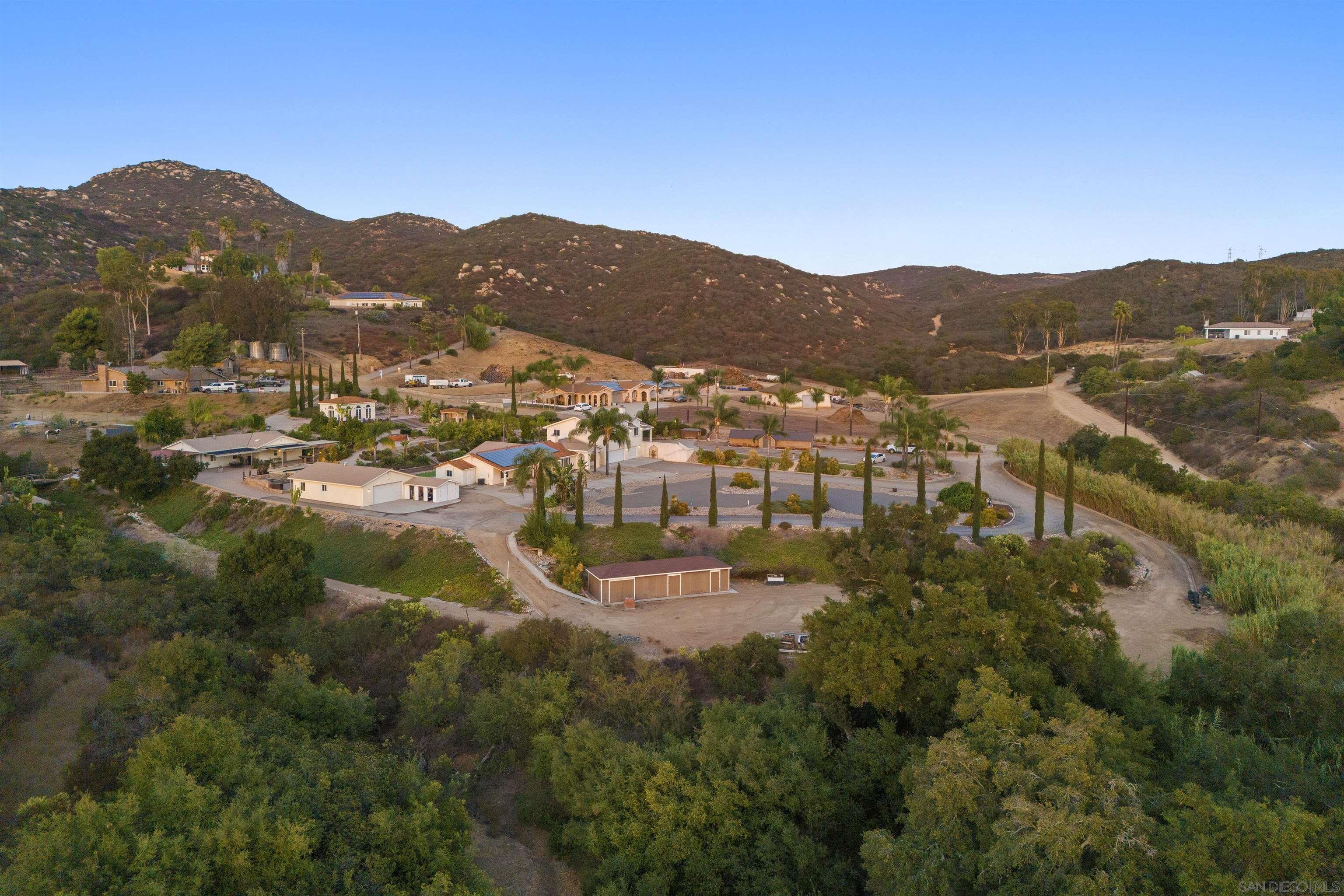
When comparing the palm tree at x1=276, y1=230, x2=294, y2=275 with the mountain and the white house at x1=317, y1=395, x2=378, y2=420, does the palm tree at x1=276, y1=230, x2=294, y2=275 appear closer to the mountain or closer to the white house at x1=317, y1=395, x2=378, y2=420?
the mountain

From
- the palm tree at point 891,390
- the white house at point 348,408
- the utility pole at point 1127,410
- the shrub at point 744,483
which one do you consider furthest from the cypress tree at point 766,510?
the white house at point 348,408

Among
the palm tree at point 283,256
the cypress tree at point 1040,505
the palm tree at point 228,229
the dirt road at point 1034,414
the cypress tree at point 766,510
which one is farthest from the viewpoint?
the palm tree at point 283,256

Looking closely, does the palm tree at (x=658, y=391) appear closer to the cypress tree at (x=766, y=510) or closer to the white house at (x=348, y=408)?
the white house at (x=348, y=408)

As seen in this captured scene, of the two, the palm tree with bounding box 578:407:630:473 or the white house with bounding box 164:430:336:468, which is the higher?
the palm tree with bounding box 578:407:630:473

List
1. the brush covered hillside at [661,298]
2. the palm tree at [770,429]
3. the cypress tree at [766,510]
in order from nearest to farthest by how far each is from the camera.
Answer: the cypress tree at [766,510]
the palm tree at [770,429]
the brush covered hillside at [661,298]

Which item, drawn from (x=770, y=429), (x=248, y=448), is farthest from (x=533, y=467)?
(x=770, y=429)

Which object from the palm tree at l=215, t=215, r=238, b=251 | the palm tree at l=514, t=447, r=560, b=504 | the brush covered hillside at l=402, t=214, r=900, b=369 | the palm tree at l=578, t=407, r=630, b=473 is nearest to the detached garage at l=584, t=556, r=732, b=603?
the palm tree at l=514, t=447, r=560, b=504
